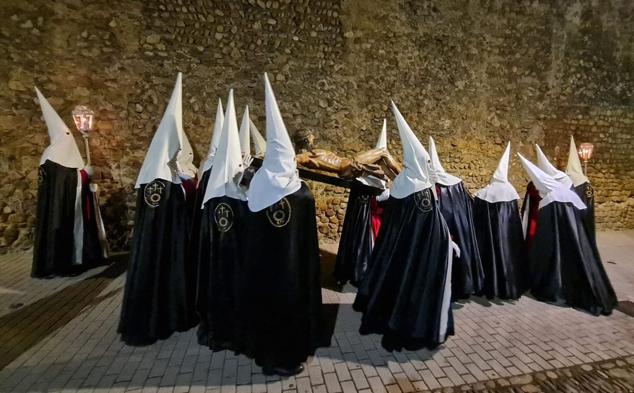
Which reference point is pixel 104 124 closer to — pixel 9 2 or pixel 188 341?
pixel 9 2

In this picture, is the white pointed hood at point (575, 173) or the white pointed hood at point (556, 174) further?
the white pointed hood at point (575, 173)

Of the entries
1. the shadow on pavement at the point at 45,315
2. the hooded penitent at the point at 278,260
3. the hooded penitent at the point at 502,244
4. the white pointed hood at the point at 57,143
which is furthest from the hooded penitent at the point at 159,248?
the hooded penitent at the point at 502,244

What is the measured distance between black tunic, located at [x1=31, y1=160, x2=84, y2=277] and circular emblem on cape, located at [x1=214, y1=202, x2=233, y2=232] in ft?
11.7

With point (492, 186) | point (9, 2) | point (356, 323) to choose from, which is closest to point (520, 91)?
point (492, 186)

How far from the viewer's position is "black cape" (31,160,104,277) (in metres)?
4.59

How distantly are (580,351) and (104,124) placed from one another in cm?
791

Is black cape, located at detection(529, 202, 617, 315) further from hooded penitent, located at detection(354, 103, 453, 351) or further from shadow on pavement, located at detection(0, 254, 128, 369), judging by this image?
shadow on pavement, located at detection(0, 254, 128, 369)

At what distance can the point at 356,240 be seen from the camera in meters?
4.39

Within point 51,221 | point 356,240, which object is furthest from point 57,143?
point 356,240

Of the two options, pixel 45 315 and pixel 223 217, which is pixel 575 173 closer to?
pixel 223 217

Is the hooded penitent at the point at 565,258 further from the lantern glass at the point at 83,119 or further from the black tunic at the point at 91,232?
the lantern glass at the point at 83,119

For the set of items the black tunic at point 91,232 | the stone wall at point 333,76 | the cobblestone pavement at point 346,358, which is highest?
the stone wall at point 333,76

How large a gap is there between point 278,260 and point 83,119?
5.16 metres

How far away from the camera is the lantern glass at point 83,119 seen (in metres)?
5.46
